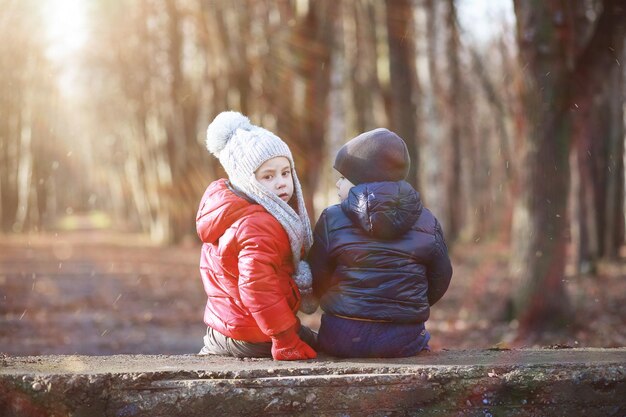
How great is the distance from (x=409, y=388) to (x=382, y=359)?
16.9 inches

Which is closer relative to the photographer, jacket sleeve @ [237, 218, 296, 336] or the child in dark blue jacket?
jacket sleeve @ [237, 218, 296, 336]

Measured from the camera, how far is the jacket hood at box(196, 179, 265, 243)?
441cm

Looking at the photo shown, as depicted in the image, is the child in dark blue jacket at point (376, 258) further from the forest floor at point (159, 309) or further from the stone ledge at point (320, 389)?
the forest floor at point (159, 309)

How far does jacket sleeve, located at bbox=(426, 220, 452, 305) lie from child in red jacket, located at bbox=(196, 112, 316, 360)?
0.74 m

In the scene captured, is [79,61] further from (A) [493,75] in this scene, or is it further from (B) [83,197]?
(B) [83,197]

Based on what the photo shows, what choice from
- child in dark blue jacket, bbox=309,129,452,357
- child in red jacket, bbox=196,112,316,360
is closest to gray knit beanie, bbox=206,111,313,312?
child in red jacket, bbox=196,112,316,360

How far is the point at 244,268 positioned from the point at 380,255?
78 centimetres

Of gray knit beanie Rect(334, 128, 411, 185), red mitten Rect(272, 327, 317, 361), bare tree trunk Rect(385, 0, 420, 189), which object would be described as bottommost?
red mitten Rect(272, 327, 317, 361)

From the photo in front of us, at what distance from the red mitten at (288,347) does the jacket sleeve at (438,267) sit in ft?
2.81

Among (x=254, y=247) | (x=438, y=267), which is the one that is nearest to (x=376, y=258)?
(x=438, y=267)

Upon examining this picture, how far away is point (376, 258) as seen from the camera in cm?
441

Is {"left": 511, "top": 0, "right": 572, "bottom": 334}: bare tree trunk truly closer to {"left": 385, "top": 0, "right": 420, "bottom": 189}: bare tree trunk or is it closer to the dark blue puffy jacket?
the dark blue puffy jacket

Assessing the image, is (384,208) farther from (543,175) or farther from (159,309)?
(159,309)

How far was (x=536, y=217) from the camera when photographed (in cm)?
959
